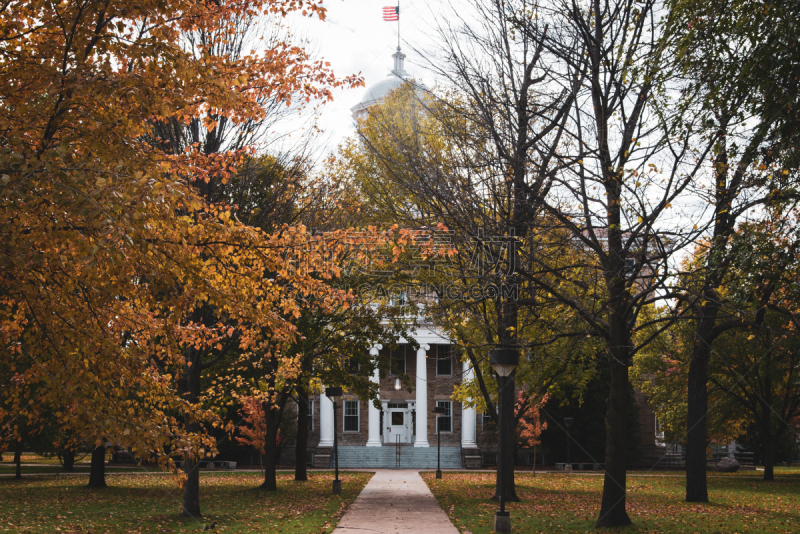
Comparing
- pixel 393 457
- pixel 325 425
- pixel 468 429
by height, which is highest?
pixel 325 425

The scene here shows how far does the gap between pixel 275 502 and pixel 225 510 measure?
84.2 inches

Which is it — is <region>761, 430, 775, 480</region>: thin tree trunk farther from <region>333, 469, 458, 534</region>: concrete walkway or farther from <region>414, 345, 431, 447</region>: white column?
<region>414, 345, 431, 447</region>: white column

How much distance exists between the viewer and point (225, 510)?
15.2 m

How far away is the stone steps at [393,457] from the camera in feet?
118

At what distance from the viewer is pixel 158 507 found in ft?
51.4

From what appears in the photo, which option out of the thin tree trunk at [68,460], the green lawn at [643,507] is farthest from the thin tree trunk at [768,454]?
the thin tree trunk at [68,460]

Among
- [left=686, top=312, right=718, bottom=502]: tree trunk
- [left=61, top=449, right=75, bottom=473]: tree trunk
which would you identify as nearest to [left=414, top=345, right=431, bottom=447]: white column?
[left=61, top=449, right=75, bottom=473]: tree trunk

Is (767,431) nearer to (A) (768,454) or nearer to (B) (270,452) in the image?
(A) (768,454)

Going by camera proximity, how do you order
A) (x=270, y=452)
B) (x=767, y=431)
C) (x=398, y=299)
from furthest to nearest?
(x=767, y=431) → (x=270, y=452) → (x=398, y=299)

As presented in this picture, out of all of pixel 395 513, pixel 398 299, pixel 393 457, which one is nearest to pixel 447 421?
pixel 393 457

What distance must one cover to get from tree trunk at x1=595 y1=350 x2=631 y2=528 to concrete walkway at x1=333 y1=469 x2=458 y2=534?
2.75 metres

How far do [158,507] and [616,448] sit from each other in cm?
1070

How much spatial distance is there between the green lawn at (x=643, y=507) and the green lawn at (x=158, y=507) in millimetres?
3099

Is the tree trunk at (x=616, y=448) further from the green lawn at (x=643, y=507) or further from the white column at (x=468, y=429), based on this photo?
the white column at (x=468, y=429)
